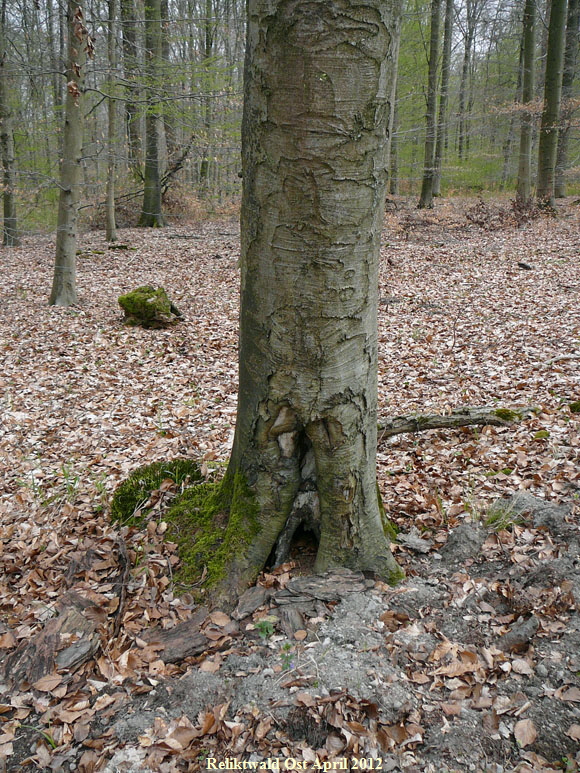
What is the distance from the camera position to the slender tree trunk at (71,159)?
28.0 feet

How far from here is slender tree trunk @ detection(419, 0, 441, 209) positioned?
1669cm

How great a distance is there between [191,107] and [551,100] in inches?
393

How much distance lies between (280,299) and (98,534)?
2389 mm

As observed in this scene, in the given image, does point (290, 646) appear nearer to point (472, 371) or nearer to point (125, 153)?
point (472, 371)

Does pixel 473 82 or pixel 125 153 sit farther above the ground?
pixel 473 82

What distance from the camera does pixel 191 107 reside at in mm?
14523

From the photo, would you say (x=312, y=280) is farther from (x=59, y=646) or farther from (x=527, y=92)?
(x=527, y=92)

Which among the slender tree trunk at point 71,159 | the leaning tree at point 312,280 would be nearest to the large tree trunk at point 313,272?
the leaning tree at point 312,280

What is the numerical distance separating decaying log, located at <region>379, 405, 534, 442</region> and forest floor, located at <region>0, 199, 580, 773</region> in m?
0.10

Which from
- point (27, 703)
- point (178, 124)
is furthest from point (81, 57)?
point (27, 703)

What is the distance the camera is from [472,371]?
6281 millimetres

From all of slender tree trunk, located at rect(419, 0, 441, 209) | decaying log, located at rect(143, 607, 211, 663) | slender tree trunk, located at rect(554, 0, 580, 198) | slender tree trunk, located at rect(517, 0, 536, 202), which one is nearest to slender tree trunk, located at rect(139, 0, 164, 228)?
slender tree trunk, located at rect(419, 0, 441, 209)

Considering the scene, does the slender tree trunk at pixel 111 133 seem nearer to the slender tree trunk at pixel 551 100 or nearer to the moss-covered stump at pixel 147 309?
the moss-covered stump at pixel 147 309

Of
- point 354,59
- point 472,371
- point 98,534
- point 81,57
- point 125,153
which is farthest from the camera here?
point 125,153
